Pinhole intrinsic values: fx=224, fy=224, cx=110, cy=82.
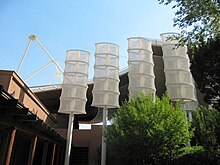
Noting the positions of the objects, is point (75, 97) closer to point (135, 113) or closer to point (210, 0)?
point (135, 113)

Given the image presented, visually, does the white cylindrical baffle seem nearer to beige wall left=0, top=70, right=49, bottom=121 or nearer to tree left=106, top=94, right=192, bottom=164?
tree left=106, top=94, right=192, bottom=164

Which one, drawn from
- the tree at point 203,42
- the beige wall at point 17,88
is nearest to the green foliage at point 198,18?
the tree at point 203,42

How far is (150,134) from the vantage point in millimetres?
Result: 13828

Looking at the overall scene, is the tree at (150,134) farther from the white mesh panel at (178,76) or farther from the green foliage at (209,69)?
the white mesh panel at (178,76)

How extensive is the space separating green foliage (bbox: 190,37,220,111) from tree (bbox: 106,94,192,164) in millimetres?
3982

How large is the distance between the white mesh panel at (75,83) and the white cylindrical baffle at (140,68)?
4.69 metres

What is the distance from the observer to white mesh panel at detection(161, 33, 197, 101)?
69.4ft

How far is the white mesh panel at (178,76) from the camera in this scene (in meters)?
21.1

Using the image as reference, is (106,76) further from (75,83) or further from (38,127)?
(38,127)

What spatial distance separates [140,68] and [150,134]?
9654 millimetres

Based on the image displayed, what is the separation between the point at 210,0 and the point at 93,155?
58.4 feet

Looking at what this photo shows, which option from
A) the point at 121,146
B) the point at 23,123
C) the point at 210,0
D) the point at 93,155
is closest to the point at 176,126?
the point at 121,146

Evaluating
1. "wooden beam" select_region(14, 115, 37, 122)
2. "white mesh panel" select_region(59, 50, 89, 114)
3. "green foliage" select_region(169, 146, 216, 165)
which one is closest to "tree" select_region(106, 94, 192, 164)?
"green foliage" select_region(169, 146, 216, 165)

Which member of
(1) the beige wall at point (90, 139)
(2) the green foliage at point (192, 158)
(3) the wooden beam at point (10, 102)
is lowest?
(2) the green foliage at point (192, 158)
